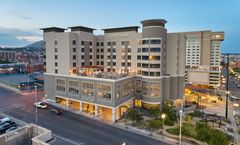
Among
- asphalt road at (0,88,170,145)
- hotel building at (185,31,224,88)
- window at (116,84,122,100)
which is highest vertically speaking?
hotel building at (185,31,224,88)

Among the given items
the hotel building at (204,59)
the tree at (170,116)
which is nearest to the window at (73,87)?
the tree at (170,116)

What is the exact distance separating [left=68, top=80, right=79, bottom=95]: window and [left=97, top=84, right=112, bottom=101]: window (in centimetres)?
853

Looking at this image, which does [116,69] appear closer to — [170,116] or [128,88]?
[128,88]

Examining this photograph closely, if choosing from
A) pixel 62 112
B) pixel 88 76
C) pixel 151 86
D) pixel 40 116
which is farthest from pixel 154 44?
pixel 40 116

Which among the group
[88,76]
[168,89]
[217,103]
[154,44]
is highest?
[154,44]

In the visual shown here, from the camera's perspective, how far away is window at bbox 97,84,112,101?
5058 centimetres

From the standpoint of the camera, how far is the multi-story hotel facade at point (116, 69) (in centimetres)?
5384

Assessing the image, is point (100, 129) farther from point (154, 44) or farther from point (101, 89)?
point (154, 44)

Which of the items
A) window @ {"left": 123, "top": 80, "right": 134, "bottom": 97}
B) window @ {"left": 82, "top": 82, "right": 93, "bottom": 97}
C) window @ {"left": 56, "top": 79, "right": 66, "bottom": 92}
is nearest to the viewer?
window @ {"left": 82, "top": 82, "right": 93, "bottom": 97}

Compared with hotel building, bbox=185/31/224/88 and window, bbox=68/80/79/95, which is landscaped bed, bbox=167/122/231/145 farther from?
hotel building, bbox=185/31/224/88

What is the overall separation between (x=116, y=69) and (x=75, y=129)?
30777 millimetres

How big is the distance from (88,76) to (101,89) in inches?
267

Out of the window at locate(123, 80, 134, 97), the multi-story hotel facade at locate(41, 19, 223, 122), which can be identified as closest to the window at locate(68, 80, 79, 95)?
the multi-story hotel facade at locate(41, 19, 223, 122)

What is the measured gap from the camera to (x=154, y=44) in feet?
183
